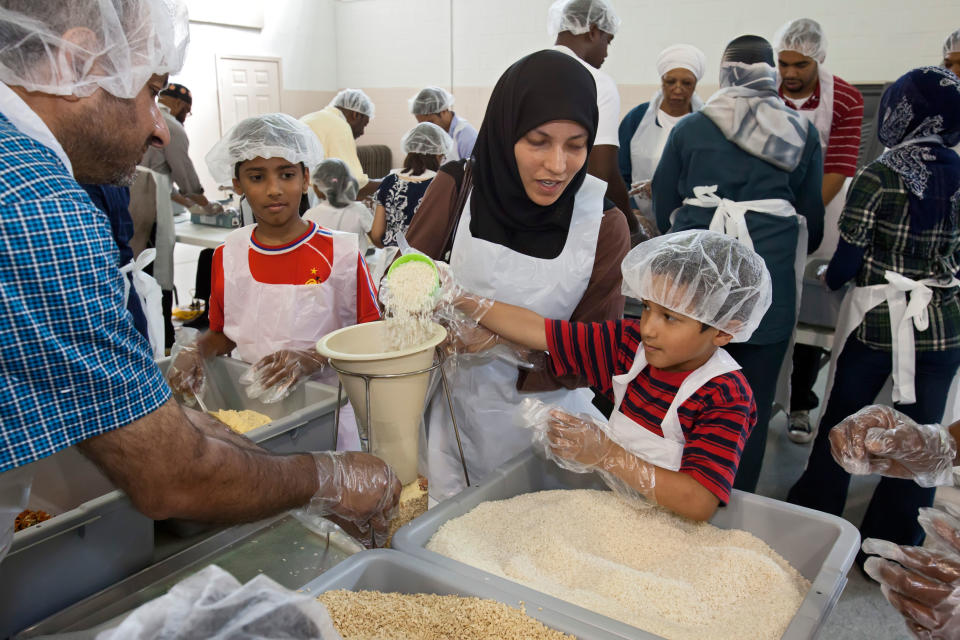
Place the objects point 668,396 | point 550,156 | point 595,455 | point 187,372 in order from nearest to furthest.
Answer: point 595,455, point 668,396, point 550,156, point 187,372

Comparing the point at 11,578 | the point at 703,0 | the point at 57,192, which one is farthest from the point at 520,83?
the point at 703,0

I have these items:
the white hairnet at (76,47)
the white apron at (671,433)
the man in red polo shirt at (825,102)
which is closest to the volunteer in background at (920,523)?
the white apron at (671,433)

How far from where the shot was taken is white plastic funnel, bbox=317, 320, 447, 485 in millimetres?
1111

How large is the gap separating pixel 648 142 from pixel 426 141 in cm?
141

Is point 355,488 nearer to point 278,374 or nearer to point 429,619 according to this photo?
point 429,619

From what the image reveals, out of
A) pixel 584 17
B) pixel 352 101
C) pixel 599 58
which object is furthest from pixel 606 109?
pixel 352 101

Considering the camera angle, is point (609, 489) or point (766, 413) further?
point (766, 413)

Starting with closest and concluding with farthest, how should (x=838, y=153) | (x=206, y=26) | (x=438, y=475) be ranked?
(x=438, y=475), (x=838, y=153), (x=206, y=26)

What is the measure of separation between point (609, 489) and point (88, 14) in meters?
1.15

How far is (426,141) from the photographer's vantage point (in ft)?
13.8

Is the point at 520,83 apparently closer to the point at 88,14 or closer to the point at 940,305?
the point at 88,14

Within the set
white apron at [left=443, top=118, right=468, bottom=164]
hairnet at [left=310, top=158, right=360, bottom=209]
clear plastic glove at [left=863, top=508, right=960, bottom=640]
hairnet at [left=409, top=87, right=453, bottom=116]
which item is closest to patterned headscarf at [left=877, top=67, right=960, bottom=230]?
clear plastic glove at [left=863, top=508, right=960, bottom=640]

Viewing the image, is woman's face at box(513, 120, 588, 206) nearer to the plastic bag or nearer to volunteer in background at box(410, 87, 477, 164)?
the plastic bag

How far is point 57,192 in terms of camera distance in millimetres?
708
